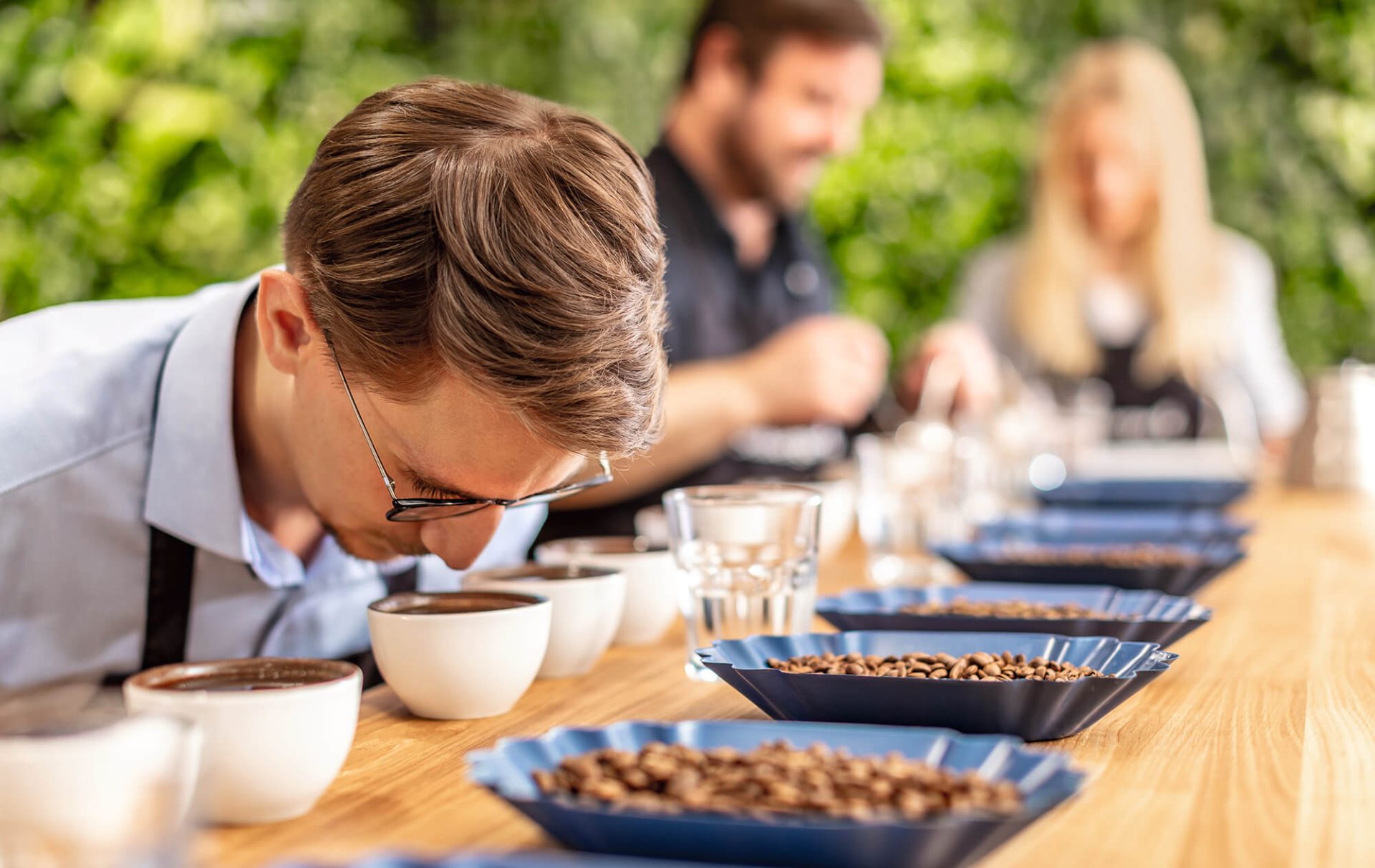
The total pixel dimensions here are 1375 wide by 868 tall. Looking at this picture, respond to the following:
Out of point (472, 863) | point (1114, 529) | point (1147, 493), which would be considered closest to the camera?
point (472, 863)

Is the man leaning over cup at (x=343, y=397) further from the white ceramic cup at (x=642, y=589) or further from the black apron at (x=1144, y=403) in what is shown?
the black apron at (x=1144, y=403)

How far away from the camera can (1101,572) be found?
1478 mm

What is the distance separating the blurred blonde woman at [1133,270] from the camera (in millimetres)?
3900

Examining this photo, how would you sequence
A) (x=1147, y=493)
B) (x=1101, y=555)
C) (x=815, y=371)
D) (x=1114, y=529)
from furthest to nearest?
(x=1147, y=493), (x=815, y=371), (x=1114, y=529), (x=1101, y=555)

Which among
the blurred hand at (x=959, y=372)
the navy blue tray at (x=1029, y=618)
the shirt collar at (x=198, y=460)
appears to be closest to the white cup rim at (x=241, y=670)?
the shirt collar at (x=198, y=460)

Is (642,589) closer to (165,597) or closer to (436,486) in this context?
(436,486)

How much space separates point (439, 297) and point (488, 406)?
0.28ft

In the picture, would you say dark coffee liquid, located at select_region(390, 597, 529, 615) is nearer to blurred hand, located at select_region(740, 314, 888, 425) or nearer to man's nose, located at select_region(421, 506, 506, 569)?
man's nose, located at select_region(421, 506, 506, 569)

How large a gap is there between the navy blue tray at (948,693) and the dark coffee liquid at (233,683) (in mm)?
274

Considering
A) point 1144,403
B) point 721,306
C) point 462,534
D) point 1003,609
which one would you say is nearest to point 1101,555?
point 1003,609

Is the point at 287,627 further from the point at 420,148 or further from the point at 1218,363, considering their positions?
the point at 1218,363

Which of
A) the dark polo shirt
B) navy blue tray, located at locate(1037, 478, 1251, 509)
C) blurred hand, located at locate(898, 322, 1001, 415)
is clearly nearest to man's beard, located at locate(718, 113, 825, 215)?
the dark polo shirt

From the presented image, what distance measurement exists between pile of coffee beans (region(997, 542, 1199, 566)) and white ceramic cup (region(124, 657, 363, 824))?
91cm

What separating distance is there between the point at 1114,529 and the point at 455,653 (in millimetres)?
1163
